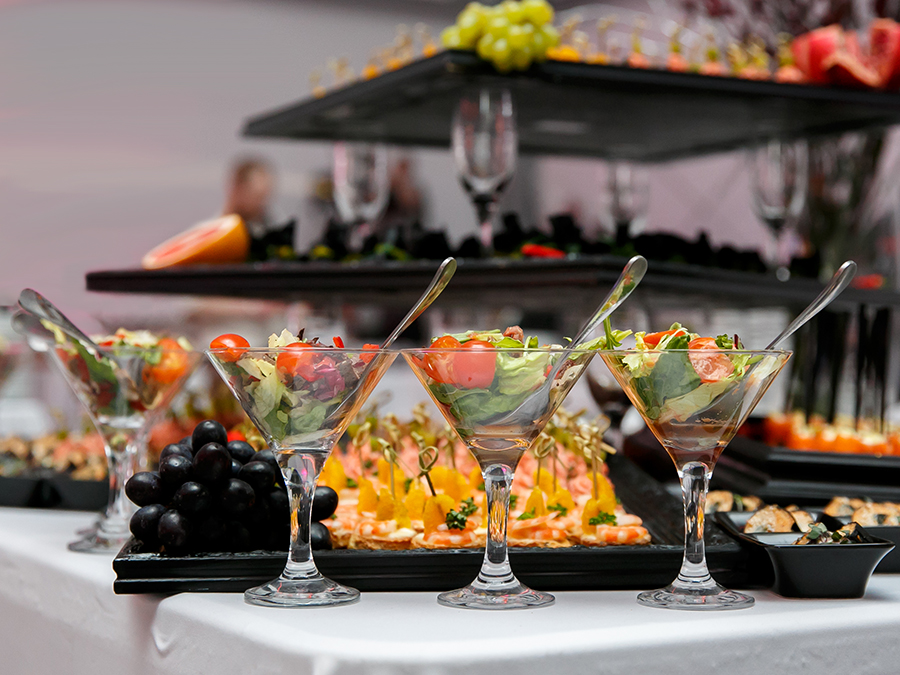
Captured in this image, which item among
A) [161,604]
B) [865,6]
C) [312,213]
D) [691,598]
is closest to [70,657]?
[161,604]

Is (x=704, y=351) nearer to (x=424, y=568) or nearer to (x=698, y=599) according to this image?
(x=698, y=599)

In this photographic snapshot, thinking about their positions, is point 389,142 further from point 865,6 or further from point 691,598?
point 865,6

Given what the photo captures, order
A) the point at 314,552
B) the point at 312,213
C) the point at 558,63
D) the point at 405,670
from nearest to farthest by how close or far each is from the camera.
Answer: the point at 405,670, the point at 314,552, the point at 558,63, the point at 312,213

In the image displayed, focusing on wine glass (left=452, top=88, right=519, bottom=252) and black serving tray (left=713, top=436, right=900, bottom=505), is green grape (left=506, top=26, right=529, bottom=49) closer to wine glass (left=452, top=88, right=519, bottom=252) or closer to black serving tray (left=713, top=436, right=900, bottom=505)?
wine glass (left=452, top=88, right=519, bottom=252)

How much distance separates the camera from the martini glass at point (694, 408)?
0.98 metres

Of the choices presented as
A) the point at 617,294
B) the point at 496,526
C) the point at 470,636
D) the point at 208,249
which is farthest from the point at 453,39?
the point at 470,636

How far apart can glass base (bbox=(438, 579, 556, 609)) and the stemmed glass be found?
0.55m

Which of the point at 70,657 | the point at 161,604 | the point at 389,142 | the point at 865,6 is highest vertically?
the point at 865,6

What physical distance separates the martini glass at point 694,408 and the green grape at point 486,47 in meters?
0.91

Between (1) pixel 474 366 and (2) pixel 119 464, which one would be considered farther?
(2) pixel 119 464

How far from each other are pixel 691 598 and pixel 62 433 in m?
1.48

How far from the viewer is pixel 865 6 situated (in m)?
4.75

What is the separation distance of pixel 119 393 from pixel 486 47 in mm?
878

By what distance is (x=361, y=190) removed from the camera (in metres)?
2.27
